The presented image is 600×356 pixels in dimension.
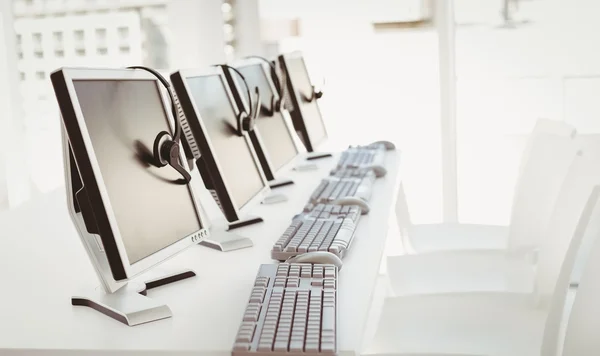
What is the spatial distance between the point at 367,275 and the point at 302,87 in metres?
1.66

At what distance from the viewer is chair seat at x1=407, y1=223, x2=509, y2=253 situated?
8.59 feet

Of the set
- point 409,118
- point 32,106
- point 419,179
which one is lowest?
point 419,179

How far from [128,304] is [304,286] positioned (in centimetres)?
31

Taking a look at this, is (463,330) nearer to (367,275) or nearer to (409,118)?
(367,275)

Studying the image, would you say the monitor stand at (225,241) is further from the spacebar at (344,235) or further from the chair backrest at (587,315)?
the chair backrest at (587,315)

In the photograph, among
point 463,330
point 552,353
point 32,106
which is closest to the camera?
point 552,353

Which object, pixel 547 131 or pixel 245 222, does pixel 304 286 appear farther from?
pixel 547 131

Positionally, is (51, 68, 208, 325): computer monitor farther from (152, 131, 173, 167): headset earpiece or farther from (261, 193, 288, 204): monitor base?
(261, 193, 288, 204): monitor base

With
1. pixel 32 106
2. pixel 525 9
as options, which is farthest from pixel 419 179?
→ pixel 32 106

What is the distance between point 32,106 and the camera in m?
3.33

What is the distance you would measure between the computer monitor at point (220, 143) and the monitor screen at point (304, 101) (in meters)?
0.93

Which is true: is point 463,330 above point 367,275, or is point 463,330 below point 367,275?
below

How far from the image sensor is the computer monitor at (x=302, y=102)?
2.75m

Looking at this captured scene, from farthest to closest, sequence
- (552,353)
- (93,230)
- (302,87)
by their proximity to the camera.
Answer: (302,87), (552,353), (93,230)
